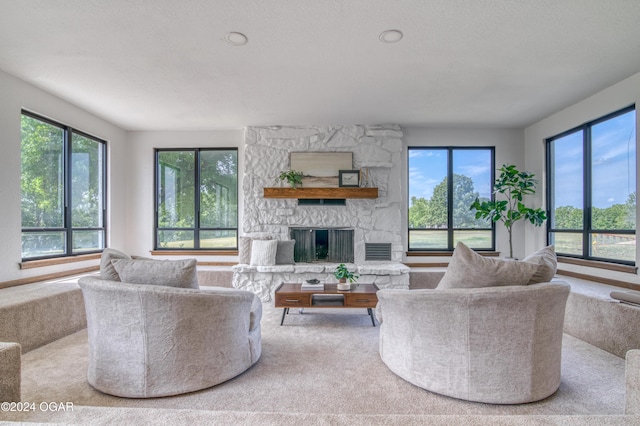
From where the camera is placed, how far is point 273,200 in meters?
5.18

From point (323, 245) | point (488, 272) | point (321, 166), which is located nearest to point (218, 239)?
point (323, 245)

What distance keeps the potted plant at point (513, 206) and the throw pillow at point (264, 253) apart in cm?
306

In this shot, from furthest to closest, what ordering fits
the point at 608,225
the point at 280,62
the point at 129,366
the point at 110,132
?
the point at 110,132
the point at 608,225
the point at 280,62
the point at 129,366

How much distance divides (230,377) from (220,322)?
1.30 feet

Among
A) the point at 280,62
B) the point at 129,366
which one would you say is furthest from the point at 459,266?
the point at 280,62

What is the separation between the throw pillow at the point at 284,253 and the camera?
4.86m

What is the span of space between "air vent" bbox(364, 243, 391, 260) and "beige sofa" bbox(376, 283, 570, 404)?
10.2ft

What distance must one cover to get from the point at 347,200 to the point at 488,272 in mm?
3267

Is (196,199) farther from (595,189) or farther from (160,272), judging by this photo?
(595,189)

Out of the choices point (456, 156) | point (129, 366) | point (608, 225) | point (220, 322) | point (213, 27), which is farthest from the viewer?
point (456, 156)

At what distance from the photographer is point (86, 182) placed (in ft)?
15.1

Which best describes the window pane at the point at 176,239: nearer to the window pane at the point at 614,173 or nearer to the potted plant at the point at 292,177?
the potted plant at the point at 292,177

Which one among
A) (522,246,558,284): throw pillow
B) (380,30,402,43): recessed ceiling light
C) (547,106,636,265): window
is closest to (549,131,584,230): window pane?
(547,106,636,265): window

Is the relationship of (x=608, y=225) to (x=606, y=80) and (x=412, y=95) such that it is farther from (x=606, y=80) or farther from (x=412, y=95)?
(x=412, y=95)
